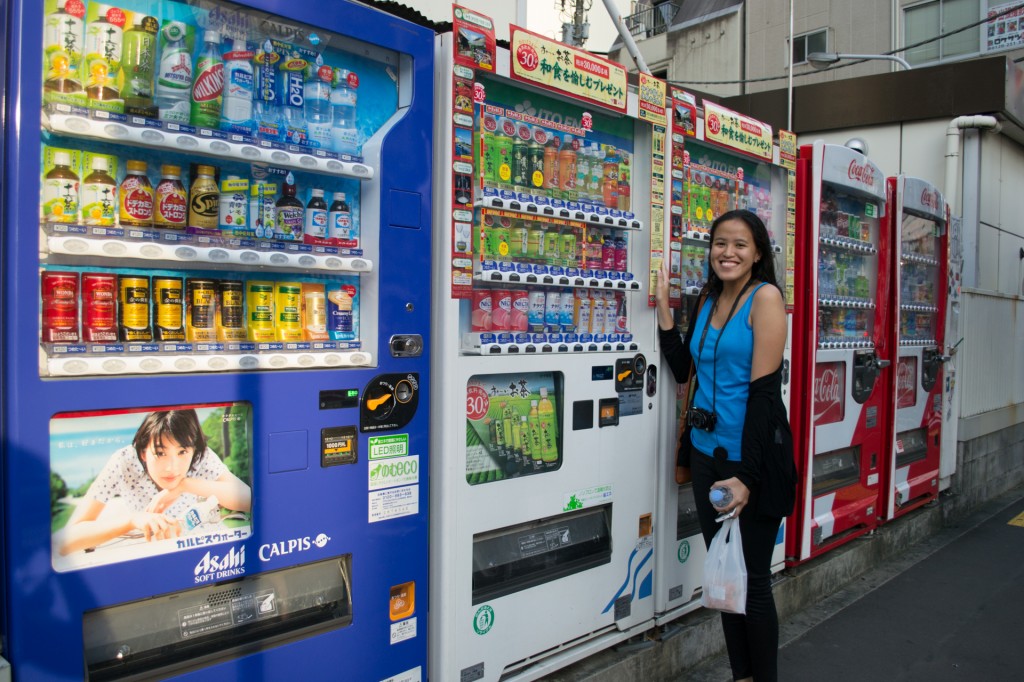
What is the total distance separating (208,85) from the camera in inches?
88.9

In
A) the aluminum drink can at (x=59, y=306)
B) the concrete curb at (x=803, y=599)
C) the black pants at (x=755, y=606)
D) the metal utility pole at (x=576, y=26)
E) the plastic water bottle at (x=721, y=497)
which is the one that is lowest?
the concrete curb at (x=803, y=599)

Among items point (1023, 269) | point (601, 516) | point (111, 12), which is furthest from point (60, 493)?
point (1023, 269)

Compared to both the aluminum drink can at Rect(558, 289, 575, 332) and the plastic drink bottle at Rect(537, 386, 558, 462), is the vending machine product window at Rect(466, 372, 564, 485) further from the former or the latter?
the aluminum drink can at Rect(558, 289, 575, 332)

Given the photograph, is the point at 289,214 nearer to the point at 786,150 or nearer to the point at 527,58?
the point at 527,58

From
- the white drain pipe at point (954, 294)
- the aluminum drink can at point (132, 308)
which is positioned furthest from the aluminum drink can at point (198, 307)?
the white drain pipe at point (954, 294)

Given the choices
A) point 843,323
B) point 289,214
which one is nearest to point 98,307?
point 289,214

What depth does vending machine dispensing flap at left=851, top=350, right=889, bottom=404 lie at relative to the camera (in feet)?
16.2

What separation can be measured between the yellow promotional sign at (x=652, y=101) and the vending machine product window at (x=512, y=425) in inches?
50.2

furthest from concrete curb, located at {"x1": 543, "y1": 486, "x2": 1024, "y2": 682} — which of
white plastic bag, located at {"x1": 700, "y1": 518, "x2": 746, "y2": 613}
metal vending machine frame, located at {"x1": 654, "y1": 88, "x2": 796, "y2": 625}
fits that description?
white plastic bag, located at {"x1": 700, "y1": 518, "x2": 746, "y2": 613}

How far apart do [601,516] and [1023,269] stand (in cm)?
851

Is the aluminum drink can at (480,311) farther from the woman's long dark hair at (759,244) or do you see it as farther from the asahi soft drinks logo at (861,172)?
the asahi soft drinks logo at (861,172)

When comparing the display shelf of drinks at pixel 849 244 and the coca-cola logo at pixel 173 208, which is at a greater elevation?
the display shelf of drinks at pixel 849 244

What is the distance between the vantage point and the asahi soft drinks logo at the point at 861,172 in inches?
189

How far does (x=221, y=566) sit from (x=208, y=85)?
1.42 meters
